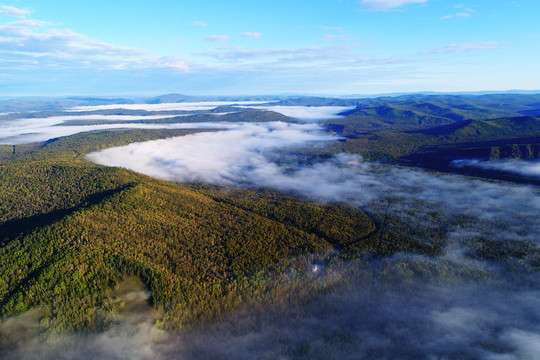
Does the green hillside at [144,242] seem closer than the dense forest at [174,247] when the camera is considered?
Yes

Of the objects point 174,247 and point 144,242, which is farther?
point 144,242

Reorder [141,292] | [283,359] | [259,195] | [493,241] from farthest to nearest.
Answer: [259,195]
[493,241]
[141,292]
[283,359]

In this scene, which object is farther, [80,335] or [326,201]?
[326,201]

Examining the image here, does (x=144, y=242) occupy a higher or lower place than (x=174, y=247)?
higher

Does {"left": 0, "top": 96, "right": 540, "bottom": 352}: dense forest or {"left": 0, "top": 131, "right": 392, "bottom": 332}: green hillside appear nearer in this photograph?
{"left": 0, "top": 131, "right": 392, "bottom": 332}: green hillside

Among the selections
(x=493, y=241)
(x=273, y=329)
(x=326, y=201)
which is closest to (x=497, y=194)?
(x=493, y=241)

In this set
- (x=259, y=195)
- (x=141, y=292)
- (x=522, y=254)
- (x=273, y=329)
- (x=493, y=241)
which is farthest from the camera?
(x=259, y=195)

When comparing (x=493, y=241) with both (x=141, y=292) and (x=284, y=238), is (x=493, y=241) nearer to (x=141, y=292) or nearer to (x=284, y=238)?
(x=284, y=238)

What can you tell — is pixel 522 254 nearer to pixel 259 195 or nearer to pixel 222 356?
pixel 222 356

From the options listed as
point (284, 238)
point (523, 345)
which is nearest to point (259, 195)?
point (284, 238)

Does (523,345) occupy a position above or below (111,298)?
below
